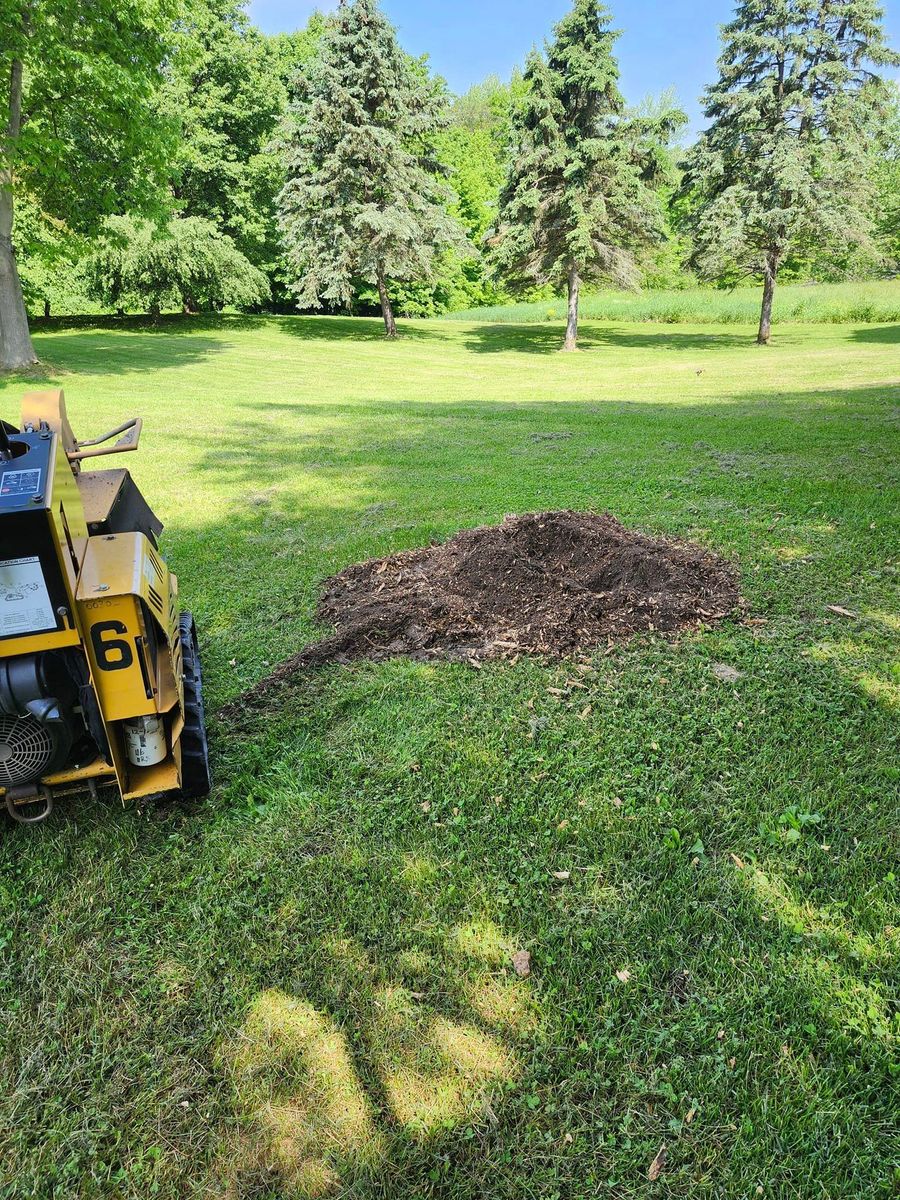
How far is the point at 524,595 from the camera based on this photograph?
183 inches

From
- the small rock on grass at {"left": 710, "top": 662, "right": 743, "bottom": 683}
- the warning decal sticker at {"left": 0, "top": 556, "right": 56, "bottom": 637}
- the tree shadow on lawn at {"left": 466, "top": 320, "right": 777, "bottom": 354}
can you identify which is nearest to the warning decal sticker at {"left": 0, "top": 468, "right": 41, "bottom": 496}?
the warning decal sticker at {"left": 0, "top": 556, "right": 56, "bottom": 637}

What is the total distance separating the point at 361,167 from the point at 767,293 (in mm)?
14507

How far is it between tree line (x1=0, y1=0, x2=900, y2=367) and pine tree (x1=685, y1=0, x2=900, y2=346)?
0.18 feet

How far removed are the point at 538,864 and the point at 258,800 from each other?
4.30 feet

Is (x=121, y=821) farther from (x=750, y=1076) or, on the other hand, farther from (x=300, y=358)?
(x=300, y=358)

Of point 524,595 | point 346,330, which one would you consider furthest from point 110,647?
point 346,330

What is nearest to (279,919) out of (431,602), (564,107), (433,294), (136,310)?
(431,602)

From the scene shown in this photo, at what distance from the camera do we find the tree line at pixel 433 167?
15203 mm

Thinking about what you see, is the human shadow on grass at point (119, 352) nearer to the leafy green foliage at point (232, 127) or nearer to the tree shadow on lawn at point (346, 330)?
the tree shadow on lawn at point (346, 330)

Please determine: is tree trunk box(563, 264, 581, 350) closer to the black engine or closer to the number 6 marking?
the number 6 marking

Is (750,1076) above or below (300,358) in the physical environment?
below

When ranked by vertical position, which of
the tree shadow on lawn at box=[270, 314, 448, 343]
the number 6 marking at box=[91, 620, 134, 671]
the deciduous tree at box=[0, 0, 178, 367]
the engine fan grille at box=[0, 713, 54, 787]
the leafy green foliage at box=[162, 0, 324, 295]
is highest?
the leafy green foliage at box=[162, 0, 324, 295]

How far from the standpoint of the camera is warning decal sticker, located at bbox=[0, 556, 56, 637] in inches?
89.9

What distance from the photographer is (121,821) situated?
2.99 metres
